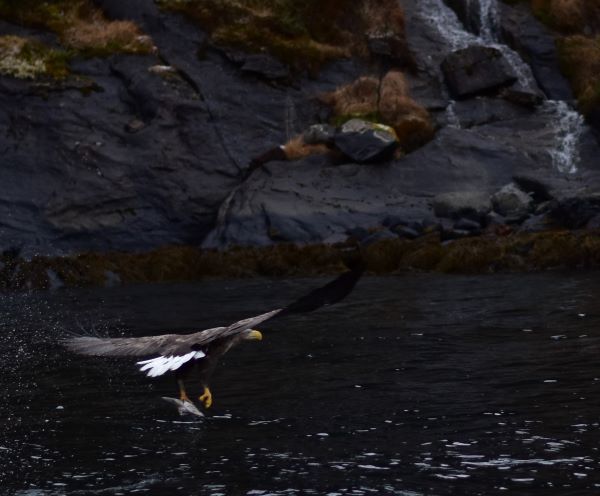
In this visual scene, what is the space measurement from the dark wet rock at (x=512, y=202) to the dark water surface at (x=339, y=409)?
8.99m

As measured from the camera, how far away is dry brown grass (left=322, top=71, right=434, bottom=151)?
106 ft

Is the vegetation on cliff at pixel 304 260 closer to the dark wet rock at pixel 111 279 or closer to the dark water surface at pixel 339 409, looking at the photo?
the dark wet rock at pixel 111 279

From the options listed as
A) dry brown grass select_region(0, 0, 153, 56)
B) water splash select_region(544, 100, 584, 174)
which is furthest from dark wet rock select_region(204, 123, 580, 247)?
dry brown grass select_region(0, 0, 153, 56)

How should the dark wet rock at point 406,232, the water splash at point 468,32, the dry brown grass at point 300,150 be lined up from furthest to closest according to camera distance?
the water splash at point 468,32
the dry brown grass at point 300,150
the dark wet rock at point 406,232

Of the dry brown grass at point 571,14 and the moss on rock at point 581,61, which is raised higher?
the dry brown grass at point 571,14

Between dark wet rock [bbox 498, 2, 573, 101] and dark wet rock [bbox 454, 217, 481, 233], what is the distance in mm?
10479

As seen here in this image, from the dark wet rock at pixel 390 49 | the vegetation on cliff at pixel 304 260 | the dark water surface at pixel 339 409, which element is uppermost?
the dark wet rock at pixel 390 49

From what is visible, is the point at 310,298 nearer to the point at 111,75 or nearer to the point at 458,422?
the point at 458,422

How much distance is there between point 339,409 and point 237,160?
74.7 ft

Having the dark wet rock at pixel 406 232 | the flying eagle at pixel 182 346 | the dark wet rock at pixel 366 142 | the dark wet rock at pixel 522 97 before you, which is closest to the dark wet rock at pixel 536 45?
the dark wet rock at pixel 522 97

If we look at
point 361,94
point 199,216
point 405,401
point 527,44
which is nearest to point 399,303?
point 405,401

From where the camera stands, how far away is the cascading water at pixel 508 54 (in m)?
31.3

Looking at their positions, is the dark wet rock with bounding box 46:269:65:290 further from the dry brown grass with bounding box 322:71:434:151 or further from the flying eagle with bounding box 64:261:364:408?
the flying eagle with bounding box 64:261:364:408

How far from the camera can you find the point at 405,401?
10367mm
